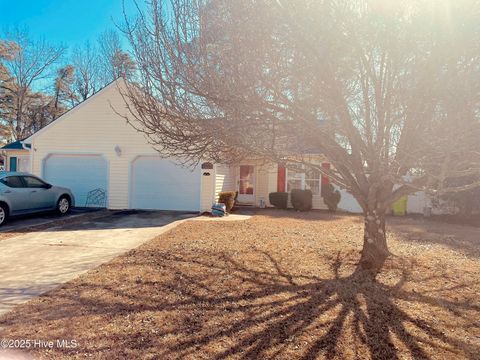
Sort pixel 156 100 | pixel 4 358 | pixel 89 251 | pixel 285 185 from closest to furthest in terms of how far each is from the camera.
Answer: pixel 4 358 < pixel 156 100 < pixel 89 251 < pixel 285 185

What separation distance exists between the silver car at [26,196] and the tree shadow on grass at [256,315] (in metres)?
5.91

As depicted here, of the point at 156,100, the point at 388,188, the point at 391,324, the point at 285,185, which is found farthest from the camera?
the point at 285,185

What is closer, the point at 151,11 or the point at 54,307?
the point at 54,307

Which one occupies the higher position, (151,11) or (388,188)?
(151,11)

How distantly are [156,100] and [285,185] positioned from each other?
1209 cm

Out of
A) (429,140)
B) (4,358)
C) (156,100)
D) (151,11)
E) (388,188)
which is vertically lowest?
(4,358)

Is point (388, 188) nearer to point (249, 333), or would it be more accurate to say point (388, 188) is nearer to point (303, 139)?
point (303, 139)

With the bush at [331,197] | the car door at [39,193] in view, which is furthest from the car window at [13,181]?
the bush at [331,197]

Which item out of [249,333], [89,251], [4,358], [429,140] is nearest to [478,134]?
[429,140]

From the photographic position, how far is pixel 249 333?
11.5 ft

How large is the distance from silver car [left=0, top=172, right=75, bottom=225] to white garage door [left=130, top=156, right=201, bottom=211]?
2704mm

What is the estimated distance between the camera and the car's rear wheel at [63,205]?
11.6 meters

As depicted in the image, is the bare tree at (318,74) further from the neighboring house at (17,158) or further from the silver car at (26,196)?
the neighboring house at (17,158)

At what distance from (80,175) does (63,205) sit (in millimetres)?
2423
